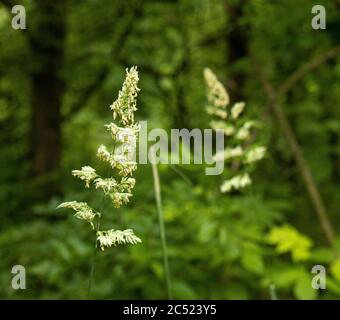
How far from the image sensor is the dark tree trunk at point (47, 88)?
431 centimetres

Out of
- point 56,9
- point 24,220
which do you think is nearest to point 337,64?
point 56,9

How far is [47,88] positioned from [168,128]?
111 centimetres

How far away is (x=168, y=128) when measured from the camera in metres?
4.70

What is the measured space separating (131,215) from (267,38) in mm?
2018

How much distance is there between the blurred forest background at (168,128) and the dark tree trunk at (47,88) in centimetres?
1

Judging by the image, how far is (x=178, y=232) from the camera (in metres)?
2.82

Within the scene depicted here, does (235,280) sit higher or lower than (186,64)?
lower

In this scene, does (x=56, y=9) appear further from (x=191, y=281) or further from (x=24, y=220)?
(x=191, y=281)
